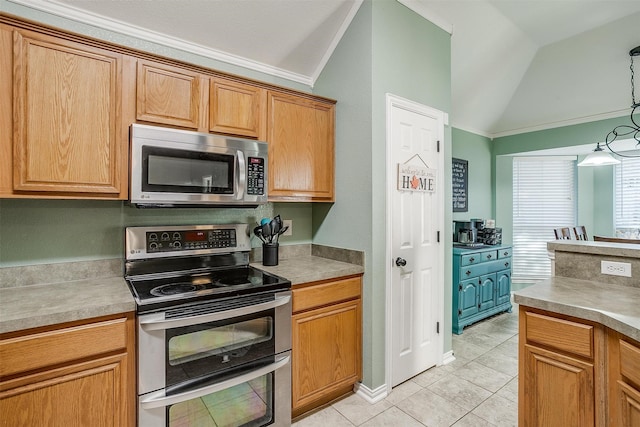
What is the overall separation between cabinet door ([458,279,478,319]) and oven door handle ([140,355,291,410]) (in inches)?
88.8

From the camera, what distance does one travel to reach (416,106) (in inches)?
95.8

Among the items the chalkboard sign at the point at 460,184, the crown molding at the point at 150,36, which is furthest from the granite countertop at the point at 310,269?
the chalkboard sign at the point at 460,184

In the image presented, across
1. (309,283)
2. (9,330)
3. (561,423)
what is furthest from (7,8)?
(561,423)

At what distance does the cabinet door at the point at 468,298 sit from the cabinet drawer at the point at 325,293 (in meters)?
1.67

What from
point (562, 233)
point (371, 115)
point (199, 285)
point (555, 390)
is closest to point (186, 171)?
point (199, 285)

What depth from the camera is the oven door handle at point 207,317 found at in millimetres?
1430

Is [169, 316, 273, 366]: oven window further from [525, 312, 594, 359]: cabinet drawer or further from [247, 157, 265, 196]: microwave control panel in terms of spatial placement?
[525, 312, 594, 359]: cabinet drawer

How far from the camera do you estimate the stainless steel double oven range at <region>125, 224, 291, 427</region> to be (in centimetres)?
146

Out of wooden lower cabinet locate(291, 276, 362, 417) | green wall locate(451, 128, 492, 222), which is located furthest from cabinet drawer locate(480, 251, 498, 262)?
wooden lower cabinet locate(291, 276, 362, 417)

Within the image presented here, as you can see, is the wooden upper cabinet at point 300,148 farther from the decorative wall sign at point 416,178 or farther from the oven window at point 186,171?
the decorative wall sign at point 416,178

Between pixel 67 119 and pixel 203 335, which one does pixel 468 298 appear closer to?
pixel 203 335

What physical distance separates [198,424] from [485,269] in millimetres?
3204

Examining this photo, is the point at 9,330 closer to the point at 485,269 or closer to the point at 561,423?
the point at 561,423

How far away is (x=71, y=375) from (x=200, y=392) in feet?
1.77
